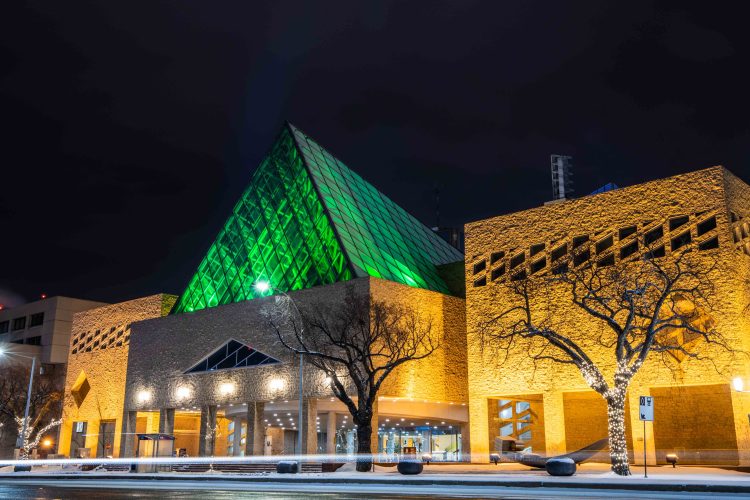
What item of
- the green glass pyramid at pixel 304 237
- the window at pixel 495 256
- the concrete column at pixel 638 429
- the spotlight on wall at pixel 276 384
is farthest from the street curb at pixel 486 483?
the window at pixel 495 256

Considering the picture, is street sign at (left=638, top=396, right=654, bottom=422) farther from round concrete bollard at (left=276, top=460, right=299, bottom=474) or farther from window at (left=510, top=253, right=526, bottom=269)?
window at (left=510, top=253, right=526, bottom=269)

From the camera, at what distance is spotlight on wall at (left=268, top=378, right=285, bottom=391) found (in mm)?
Answer: 41500

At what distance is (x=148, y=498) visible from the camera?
17672 millimetres

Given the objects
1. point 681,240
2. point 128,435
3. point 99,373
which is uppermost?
point 681,240

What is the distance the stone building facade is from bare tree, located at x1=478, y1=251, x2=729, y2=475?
14.8ft

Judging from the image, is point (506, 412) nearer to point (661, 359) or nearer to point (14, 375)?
point (661, 359)

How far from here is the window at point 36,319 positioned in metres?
75.9

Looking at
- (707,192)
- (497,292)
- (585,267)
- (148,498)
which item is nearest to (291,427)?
(497,292)

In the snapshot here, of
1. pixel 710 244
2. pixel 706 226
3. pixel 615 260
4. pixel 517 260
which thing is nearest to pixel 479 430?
pixel 517 260

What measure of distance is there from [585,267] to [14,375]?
→ 51357 millimetres

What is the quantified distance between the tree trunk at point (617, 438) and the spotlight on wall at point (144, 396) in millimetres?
33737

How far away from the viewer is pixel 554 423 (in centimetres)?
3634

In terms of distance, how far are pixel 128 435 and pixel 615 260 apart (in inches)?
1291

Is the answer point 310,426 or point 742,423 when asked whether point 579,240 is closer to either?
point 742,423
